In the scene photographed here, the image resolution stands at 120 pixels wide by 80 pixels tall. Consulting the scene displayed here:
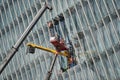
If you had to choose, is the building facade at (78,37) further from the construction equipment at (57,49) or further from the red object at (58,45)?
the red object at (58,45)

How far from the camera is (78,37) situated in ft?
112

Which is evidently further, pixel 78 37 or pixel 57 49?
pixel 78 37

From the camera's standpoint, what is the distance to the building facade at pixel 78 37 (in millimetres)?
30641

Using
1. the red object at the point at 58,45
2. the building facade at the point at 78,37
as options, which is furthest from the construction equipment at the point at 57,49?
the building facade at the point at 78,37

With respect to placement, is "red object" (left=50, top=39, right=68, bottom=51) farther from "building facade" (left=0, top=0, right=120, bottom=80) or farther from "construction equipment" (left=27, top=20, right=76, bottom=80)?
"building facade" (left=0, top=0, right=120, bottom=80)

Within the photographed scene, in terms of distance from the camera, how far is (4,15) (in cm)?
4569

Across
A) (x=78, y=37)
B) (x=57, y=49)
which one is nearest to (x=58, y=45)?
(x=57, y=49)

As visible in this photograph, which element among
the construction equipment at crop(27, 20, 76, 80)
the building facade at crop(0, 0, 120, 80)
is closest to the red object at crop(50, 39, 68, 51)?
the construction equipment at crop(27, 20, 76, 80)

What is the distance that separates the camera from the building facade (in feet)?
101

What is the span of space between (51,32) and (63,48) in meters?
14.1

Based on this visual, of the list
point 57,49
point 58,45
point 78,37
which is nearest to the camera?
point 58,45

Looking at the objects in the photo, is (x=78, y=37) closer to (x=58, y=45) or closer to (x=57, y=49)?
(x=57, y=49)

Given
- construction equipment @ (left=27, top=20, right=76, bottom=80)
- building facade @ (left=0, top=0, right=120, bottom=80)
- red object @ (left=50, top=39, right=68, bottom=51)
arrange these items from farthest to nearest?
building facade @ (left=0, top=0, right=120, bottom=80) < red object @ (left=50, top=39, right=68, bottom=51) < construction equipment @ (left=27, top=20, right=76, bottom=80)

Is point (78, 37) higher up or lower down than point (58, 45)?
lower down
